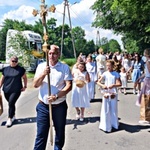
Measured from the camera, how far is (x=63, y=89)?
416cm

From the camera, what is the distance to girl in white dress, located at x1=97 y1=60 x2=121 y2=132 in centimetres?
647

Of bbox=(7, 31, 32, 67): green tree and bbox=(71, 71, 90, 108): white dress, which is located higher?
bbox=(7, 31, 32, 67): green tree

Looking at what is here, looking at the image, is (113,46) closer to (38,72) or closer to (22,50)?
(22,50)

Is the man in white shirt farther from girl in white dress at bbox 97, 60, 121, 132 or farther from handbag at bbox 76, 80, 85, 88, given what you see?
handbag at bbox 76, 80, 85, 88

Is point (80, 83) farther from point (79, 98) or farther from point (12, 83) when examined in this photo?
point (12, 83)

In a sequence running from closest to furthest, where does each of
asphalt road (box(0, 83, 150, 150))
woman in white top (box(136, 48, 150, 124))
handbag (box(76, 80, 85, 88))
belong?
asphalt road (box(0, 83, 150, 150)) < woman in white top (box(136, 48, 150, 124)) < handbag (box(76, 80, 85, 88))

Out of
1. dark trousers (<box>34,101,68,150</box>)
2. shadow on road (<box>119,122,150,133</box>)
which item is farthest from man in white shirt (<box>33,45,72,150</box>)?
shadow on road (<box>119,122,150,133</box>)

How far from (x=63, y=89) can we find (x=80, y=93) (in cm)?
356

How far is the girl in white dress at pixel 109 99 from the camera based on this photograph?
647 cm

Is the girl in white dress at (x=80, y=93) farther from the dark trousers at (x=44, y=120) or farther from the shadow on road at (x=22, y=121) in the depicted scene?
the dark trousers at (x=44, y=120)

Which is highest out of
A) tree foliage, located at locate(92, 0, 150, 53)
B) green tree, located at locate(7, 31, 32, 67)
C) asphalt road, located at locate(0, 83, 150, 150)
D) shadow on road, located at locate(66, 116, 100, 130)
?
tree foliage, located at locate(92, 0, 150, 53)

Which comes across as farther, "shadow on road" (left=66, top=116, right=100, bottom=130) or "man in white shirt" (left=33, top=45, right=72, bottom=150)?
"shadow on road" (left=66, top=116, right=100, bottom=130)

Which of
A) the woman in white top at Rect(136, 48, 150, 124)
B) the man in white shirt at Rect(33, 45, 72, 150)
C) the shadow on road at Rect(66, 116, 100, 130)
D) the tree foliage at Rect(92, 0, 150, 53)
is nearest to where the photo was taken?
the man in white shirt at Rect(33, 45, 72, 150)

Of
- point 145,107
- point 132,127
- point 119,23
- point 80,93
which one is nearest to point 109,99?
point 145,107
